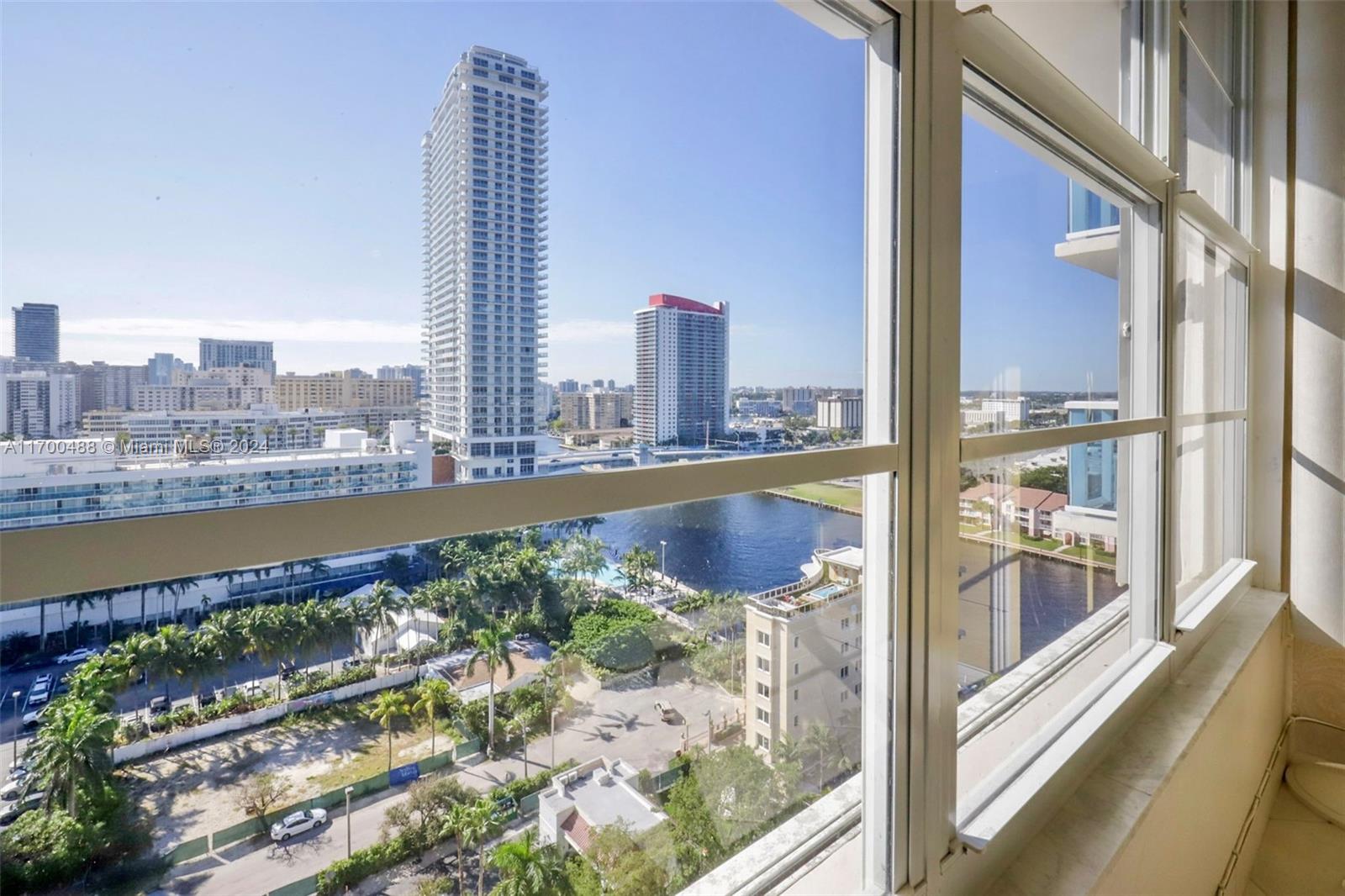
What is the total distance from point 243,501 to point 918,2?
797 millimetres

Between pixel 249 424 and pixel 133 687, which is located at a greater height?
pixel 249 424

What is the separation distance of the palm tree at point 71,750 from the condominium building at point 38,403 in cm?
13

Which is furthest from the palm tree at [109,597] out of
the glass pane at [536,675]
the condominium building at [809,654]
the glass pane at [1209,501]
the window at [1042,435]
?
the glass pane at [1209,501]

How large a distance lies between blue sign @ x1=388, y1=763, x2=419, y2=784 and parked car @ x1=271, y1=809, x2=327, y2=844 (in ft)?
0.13

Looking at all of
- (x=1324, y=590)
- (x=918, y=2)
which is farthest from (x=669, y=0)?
(x=1324, y=590)

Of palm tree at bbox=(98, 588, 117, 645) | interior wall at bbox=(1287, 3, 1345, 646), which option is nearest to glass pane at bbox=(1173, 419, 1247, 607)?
interior wall at bbox=(1287, 3, 1345, 646)

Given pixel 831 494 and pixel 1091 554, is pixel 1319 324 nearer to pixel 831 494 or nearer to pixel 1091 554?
pixel 1091 554

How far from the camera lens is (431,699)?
416 millimetres

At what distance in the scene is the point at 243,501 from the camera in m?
0.33

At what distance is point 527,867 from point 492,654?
168mm

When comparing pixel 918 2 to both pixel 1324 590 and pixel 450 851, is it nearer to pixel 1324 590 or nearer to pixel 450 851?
pixel 450 851

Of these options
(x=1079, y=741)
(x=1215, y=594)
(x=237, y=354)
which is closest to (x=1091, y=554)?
(x=1079, y=741)

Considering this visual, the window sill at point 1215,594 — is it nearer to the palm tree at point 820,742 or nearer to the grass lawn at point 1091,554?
the grass lawn at point 1091,554

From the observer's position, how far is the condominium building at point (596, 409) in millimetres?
481
